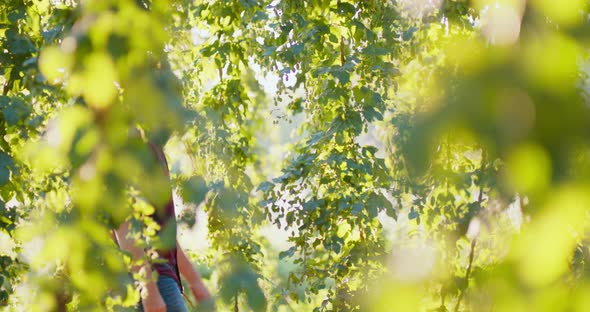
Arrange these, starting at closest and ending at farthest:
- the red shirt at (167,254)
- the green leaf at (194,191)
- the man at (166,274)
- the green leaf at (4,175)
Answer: the green leaf at (194,191)
the man at (166,274)
the red shirt at (167,254)
the green leaf at (4,175)

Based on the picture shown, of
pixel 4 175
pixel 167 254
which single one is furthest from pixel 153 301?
pixel 4 175

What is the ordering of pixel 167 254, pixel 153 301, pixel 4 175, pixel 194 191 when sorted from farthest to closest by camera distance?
pixel 4 175, pixel 167 254, pixel 153 301, pixel 194 191

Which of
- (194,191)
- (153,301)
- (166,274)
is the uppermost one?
(166,274)

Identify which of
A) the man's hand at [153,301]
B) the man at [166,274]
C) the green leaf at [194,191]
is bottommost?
the green leaf at [194,191]

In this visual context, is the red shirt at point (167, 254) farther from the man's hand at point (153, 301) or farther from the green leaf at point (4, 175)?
the green leaf at point (4, 175)

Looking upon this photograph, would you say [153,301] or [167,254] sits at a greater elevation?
[167,254]

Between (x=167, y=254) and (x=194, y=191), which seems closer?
(x=194, y=191)

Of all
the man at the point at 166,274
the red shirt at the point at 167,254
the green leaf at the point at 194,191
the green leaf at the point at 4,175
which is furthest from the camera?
the green leaf at the point at 4,175

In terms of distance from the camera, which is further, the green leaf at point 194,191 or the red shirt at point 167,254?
the red shirt at point 167,254

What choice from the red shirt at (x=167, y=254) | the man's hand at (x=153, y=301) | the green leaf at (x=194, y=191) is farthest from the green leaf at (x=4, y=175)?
the green leaf at (x=194, y=191)

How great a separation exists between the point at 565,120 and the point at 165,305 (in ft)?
4.23

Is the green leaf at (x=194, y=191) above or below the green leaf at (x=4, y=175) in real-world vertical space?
below

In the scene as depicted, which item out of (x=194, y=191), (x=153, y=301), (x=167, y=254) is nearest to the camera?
(x=194, y=191)

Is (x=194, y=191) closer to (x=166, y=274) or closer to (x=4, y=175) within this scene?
(x=166, y=274)
